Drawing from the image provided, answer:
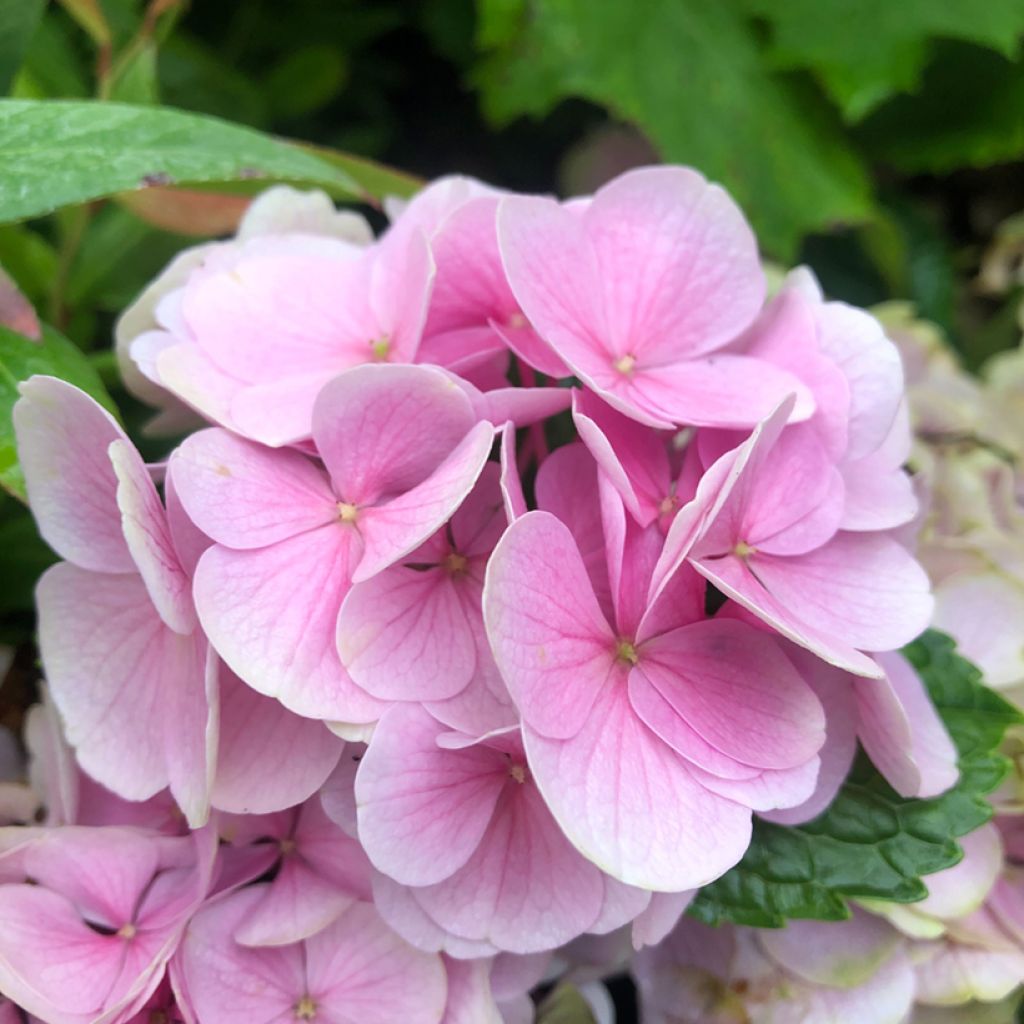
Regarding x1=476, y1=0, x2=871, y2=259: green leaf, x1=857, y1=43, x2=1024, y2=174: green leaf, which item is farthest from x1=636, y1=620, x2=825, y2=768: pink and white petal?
x1=857, y1=43, x2=1024, y2=174: green leaf

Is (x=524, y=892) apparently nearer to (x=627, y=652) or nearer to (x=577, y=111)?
(x=627, y=652)

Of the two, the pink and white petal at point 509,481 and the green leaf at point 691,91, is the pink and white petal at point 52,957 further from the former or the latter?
the green leaf at point 691,91

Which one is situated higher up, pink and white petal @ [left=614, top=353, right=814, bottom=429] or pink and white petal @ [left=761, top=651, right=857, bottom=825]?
pink and white petal @ [left=614, top=353, right=814, bottom=429]

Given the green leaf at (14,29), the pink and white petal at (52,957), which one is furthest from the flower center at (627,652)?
the green leaf at (14,29)

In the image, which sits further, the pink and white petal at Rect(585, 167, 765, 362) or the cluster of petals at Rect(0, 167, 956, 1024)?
the pink and white petal at Rect(585, 167, 765, 362)

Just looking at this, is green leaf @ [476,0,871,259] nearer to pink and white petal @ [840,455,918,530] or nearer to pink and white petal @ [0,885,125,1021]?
pink and white petal @ [840,455,918,530]

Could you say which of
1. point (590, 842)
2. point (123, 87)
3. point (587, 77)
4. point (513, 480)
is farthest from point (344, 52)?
point (590, 842)

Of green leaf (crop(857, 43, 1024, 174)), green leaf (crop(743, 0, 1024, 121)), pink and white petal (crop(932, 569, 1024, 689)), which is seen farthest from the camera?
green leaf (crop(857, 43, 1024, 174))
